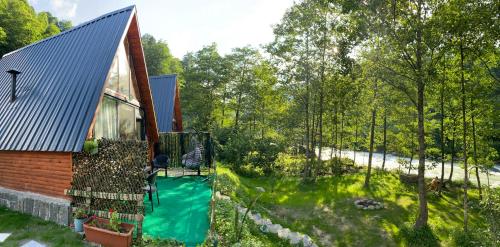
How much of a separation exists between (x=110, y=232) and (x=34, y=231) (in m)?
1.99

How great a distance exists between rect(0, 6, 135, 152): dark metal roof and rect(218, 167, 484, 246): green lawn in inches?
219

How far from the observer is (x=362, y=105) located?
65.5ft

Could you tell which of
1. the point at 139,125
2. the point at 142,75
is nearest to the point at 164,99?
the point at 139,125

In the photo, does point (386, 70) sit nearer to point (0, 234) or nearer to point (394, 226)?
point (394, 226)

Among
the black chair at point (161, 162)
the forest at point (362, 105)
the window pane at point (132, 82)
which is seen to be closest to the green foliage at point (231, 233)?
the forest at point (362, 105)

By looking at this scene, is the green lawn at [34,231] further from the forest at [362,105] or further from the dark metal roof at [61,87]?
the forest at [362,105]

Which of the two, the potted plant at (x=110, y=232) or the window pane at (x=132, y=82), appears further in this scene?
the window pane at (x=132, y=82)

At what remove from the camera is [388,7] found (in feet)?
33.9

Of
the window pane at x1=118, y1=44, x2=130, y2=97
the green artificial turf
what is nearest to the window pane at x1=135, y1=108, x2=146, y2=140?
the window pane at x1=118, y1=44, x2=130, y2=97

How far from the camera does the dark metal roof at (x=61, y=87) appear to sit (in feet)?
22.0

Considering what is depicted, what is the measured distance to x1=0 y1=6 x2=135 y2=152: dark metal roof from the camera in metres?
6.71

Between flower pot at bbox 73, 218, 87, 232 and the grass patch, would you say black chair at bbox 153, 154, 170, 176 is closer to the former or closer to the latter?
the grass patch

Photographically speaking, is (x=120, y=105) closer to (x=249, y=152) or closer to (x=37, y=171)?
(x=37, y=171)

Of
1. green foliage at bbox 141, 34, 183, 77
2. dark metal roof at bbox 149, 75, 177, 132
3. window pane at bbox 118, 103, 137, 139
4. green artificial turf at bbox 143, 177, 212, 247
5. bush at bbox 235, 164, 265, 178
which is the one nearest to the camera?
green artificial turf at bbox 143, 177, 212, 247
